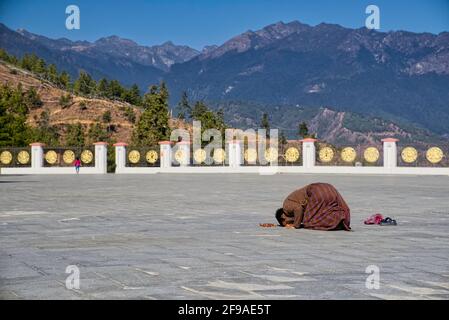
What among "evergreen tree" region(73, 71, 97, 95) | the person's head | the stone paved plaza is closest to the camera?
the stone paved plaza

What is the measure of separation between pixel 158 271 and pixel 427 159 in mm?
33852

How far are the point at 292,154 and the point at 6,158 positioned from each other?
19234mm

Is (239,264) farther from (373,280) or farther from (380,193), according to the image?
(380,193)

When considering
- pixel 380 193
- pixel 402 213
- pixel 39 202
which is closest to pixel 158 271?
pixel 402 213

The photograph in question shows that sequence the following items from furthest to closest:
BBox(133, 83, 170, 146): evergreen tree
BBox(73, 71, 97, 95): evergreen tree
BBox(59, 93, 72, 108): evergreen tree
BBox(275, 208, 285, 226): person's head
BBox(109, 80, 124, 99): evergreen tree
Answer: BBox(109, 80, 124, 99): evergreen tree
BBox(73, 71, 97, 95): evergreen tree
BBox(59, 93, 72, 108): evergreen tree
BBox(133, 83, 170, 146): evergreen tree
BBox(275, 208, 285, 226): person's head

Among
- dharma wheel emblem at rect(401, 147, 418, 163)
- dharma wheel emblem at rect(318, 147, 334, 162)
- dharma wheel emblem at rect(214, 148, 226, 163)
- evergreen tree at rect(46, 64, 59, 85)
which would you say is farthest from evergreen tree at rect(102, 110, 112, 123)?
dharma wheel emblem at rect(401, 147, 418, 163)

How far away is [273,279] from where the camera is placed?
22.3ft

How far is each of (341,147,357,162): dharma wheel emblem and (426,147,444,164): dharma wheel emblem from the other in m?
4.64

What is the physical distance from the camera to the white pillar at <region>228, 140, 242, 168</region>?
4358 centimetres

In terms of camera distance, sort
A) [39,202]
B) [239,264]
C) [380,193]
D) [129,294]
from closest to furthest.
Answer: [129,294] → [239,264] → [39,202] → [380,193]

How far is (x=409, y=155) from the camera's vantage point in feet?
128

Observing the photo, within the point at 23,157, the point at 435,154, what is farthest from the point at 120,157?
the point at 435,154

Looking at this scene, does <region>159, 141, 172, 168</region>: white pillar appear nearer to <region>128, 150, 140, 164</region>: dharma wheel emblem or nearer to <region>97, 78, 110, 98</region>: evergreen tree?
<region>128, 150, 140, 164</region>: dharma wheel emblem

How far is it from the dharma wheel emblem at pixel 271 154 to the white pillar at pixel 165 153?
20.8ft
